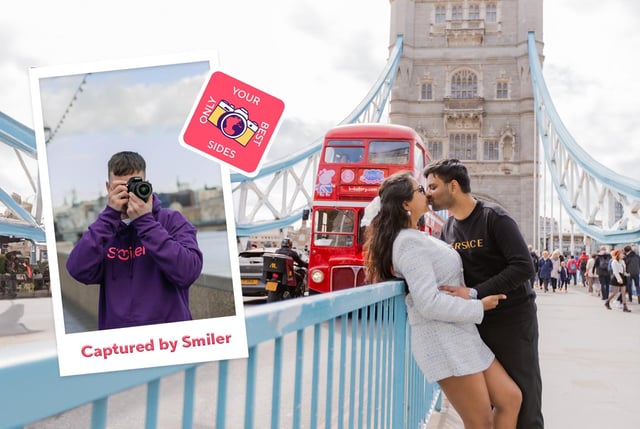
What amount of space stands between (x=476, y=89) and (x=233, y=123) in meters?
36.3

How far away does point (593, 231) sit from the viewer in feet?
62.5

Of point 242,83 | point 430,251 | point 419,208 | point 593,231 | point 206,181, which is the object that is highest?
point 242,83

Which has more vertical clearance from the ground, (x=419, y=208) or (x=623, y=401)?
(x=419, y=208)

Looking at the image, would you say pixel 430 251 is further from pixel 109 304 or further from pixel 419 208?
pixel 109 304

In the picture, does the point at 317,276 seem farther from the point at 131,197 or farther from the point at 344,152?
the point at 131,197

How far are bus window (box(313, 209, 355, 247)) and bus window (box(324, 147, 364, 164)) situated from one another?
0.79 meters

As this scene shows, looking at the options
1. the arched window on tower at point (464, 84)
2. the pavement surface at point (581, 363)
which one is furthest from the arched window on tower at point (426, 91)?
the pavement surface at point (581, 363)

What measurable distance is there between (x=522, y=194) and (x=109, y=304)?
112 ft

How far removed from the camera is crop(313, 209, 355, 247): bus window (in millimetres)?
→ 8906

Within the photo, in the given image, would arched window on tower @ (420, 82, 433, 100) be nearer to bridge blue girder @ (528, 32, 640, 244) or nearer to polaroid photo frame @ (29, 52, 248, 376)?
bridge blue girder @ (528, 32, 640, 244)

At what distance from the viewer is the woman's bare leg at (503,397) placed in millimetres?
2285

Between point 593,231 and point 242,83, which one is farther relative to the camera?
point 593,231

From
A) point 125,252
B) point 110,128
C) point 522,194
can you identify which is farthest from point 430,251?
point 522,194

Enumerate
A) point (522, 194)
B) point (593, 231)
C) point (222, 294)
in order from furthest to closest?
point (522, 194), point (593, 231), point (222, 294)
